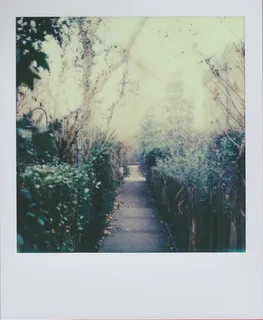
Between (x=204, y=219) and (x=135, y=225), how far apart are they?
1.32ft

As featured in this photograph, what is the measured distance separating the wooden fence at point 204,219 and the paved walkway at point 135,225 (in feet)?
0.23

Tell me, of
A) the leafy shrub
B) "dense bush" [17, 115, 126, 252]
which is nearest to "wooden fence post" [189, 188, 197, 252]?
"dense bush" [17, 115, 126, 252]

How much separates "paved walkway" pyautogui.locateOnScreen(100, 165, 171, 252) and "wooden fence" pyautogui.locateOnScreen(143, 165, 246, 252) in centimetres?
7

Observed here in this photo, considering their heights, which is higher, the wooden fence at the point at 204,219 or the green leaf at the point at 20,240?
the wooden fence at the point at 204,219

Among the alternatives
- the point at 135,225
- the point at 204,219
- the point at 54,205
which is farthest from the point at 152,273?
the point at 54,205

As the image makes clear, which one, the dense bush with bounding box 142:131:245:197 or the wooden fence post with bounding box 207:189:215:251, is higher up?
the dense bush with bounding box 142:131:245:197

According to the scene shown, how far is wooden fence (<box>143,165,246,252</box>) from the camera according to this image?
314cm

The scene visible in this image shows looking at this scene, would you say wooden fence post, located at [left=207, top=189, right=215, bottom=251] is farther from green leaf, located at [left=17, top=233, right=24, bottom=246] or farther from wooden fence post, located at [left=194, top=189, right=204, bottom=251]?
green leaf, located at [left=17, top=233, right=24, bottom=246]

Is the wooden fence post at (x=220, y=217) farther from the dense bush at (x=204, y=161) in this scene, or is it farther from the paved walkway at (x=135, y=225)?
the paved walkway at (x=135, y=225)

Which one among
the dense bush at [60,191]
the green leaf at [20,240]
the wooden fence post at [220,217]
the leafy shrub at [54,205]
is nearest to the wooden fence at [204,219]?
the wooden fence post at [220,217]

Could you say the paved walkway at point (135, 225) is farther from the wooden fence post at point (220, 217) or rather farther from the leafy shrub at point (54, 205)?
the wooden fence post at point (220, 217)

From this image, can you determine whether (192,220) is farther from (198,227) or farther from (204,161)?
(204,161)

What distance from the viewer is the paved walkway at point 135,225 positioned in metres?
3.15

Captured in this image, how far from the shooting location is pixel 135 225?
124 inches
